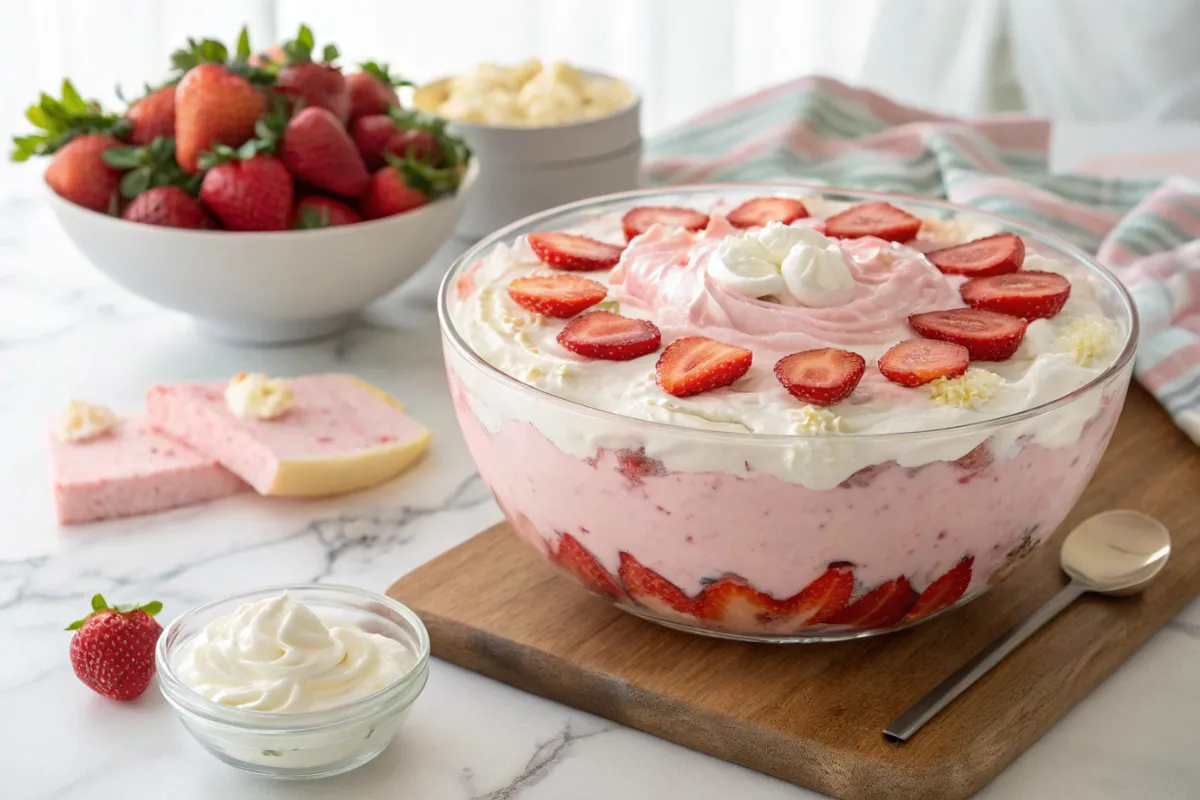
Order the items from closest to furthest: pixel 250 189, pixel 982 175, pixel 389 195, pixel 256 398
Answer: pixel 256 398 → pixel 250 189 → pixel 389 195 → pixel 982 175

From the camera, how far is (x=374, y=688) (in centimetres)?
122

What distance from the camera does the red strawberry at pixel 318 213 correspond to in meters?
1.91

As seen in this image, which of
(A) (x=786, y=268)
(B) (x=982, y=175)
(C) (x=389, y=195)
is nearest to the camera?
(A) (x=786, y=268)

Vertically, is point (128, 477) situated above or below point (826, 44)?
above

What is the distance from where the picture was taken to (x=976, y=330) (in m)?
1.31

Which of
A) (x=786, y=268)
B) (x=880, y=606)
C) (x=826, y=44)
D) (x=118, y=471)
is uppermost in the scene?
(x=786, y=268)

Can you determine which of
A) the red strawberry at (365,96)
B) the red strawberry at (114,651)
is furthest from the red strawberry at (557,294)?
the red strawberry at (365,96)

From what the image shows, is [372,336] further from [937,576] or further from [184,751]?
[937,576]

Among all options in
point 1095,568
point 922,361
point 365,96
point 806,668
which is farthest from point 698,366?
point 365,96

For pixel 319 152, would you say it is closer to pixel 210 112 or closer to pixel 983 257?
pixel 210 112

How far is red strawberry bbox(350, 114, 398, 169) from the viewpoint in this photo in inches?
79.4

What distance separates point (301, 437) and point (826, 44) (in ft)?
9.06

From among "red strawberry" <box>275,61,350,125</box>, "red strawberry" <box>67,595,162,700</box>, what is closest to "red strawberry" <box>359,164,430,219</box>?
"red strawberry" <box>275,61,350,125</box>

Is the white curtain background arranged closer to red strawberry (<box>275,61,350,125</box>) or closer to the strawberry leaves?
the strawberry leaves
